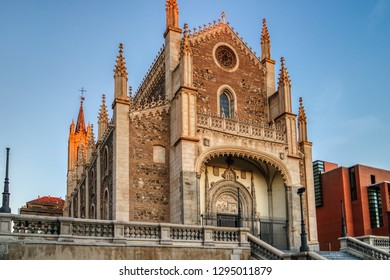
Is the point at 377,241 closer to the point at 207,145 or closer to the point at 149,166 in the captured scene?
the point at 207,145

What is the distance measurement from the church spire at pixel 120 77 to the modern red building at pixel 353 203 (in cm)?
2167

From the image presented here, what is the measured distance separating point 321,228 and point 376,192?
5856 mm

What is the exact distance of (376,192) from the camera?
4284 cm

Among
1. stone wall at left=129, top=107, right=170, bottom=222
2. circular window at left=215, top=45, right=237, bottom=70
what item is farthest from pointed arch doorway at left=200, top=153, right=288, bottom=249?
circular window at left=215, top=45, right=237, bottom=70

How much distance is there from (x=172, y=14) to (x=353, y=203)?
2281cm

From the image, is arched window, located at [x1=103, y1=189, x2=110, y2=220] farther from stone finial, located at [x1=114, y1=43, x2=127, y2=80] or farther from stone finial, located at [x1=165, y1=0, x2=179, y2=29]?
stone finial, located at [x1=165, y1=0, x2=179, y2=29]

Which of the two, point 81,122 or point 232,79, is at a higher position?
point 81,122

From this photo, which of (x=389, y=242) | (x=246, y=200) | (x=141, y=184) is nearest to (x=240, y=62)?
(x=246, y=200)

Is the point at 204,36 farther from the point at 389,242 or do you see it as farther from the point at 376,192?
the point at 376,192

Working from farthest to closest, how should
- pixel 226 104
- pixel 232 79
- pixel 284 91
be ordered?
pixel 232 79 < pixel 226 104 < pixel 284 91

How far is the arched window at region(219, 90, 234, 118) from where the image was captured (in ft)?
107

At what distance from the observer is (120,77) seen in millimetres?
28922

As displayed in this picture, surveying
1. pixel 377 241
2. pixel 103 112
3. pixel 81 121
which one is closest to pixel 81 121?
pixel 81 121
